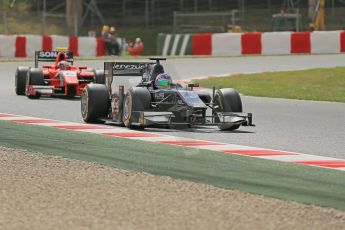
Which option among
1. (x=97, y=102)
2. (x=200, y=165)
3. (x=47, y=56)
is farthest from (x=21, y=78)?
(x=200, y=165)

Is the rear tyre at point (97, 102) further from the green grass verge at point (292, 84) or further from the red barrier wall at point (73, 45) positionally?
the red barrier wall at point (73, 45)

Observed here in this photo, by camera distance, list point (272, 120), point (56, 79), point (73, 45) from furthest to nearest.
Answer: point (73, 45) → point (56, 79) → point (272, 120)

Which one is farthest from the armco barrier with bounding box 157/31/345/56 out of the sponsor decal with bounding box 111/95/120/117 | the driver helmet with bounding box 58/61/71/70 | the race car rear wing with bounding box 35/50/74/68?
the sponsor decal with bounding box 111/95/120/117

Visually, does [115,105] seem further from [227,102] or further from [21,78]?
[21,78]

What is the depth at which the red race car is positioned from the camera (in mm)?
17969

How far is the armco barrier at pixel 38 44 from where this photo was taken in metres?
33.3

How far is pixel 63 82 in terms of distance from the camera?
714 inches

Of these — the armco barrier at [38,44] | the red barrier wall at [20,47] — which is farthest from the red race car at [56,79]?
the red barrier wall at [20,47]

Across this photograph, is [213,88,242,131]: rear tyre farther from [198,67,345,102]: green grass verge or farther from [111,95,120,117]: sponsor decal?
[198,67,345,102]: green grass verge

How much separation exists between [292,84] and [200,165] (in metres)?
13.2

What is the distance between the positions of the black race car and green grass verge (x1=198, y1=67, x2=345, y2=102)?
19.9ft

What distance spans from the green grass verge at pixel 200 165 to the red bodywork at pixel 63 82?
5749 millimetres

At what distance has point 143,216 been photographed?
22.7 ft

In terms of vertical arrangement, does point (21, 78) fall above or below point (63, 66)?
below
